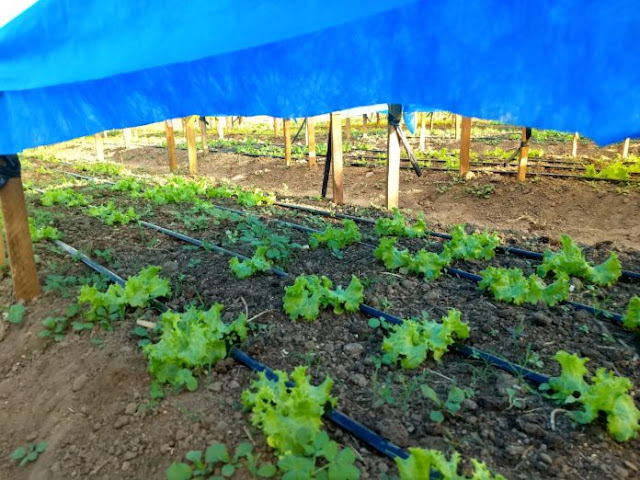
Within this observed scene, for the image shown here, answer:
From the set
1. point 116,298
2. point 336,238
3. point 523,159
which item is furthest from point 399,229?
point 523,159

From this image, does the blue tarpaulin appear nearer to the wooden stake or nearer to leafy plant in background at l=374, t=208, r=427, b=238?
leafy plant in background at l=374, t=208, r=427, b=238

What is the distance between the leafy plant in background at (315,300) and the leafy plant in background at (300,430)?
3.09ft

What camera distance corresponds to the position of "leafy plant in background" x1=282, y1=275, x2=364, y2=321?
3336mm

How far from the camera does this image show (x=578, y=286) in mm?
3887

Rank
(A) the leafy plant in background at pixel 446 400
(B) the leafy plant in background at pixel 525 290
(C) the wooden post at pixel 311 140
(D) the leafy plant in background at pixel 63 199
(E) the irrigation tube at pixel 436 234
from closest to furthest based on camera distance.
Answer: (A) the leafy plant in background at pixel 446 400 → (B) the leafy plant in background at pixel 525 290 → (E) the irrigation tube at pixel 436 234 → (D) the leafy plant in background at pixel 63 199 → (C) the wooden post at pixel 311 140

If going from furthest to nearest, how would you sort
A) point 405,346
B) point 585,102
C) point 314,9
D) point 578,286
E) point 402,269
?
1. point 402,269
2. point 578,286
3. point 405,346
4. point 314,9
5. point 585,102

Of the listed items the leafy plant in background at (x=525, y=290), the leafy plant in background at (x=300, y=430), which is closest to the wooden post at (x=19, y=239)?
the leafy plant in background at (x=300, y=430)

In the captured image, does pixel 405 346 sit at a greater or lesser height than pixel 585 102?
lesser

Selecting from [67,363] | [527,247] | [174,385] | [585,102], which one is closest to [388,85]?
[585,102]

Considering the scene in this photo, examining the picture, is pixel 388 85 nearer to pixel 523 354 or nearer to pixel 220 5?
pixel 220 5

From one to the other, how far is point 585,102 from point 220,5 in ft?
4.21

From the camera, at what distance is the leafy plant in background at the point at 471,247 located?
4551mm

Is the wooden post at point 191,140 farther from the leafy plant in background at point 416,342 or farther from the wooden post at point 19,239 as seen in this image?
the leafy plant in background at point 416,342

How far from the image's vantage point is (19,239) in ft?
12.1
